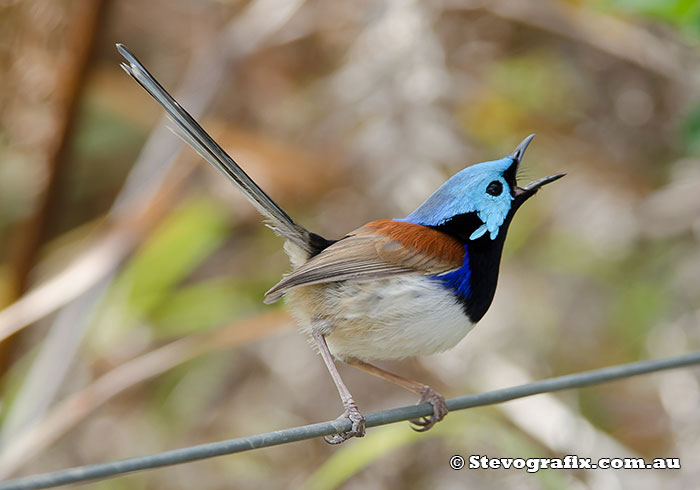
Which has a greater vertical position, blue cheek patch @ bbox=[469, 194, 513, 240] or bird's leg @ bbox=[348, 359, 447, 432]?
blue cheek patch @ bbox=[469, 194, 513, 240]

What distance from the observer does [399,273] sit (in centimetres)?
271

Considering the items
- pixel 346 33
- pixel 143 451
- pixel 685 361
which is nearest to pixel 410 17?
Result: pixel 346 33

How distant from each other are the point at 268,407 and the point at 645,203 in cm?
328

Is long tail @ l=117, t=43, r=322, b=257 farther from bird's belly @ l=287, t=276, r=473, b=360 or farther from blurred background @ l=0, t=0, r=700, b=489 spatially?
blurred background @ l=0, t=0, r=700, b=489

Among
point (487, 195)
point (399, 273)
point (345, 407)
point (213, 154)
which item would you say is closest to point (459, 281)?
point (399, 273)

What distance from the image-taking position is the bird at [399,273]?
8.61 ft

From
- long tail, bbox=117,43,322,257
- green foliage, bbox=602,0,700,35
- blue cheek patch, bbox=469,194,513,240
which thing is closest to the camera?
Result: long tail, bbox=117,43,322,257

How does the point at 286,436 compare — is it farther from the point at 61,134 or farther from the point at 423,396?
the point at 61,134

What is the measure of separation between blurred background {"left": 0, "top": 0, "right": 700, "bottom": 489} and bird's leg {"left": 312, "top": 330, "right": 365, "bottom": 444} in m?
0.76

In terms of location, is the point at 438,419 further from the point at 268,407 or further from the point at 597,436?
the point at 268,407

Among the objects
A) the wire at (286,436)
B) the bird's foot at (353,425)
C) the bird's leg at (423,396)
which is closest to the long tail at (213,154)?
the bird's leg at (423,396)

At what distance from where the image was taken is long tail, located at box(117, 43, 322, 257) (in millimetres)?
2412

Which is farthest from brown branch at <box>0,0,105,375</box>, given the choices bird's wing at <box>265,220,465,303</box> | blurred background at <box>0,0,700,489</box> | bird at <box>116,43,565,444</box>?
bird's wing at <box>265,220,465,303</box>

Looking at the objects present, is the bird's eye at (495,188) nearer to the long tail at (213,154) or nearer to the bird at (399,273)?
the bird at (399,273)
